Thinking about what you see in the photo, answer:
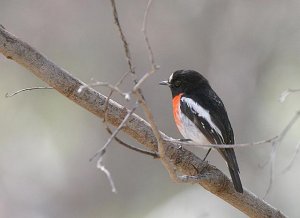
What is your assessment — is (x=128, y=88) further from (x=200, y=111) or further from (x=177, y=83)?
(x=200, y=111)

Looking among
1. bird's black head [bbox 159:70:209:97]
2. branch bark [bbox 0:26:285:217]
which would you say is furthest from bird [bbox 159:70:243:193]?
branch bark [bbox 0:26:285:217]

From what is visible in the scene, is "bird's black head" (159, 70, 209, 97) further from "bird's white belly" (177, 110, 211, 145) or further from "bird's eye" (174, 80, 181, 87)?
"bird's white belly" (177, 110, 211, 145)

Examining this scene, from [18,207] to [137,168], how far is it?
167 cm

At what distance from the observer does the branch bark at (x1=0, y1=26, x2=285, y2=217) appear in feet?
13.6

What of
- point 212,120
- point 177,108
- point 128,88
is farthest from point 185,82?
point 128,88

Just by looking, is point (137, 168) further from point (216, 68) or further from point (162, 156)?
point (162, 156)

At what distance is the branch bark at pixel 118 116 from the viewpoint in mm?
4160

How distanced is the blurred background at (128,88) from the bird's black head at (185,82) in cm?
286

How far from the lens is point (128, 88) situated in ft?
29.4

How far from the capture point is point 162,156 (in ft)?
11.6

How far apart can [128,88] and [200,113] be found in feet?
11.5

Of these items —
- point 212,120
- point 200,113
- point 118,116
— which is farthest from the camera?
point 200,113

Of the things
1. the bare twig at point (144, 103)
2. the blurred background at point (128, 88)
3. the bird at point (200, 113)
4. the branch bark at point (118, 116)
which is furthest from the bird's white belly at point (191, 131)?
the blurred background at point (128, 88)

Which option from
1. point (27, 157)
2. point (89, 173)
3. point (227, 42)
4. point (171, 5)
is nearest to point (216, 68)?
point (227, 42)
